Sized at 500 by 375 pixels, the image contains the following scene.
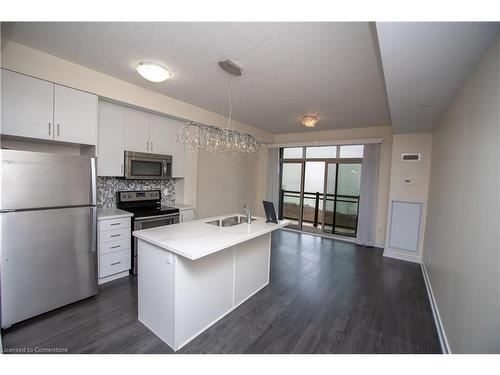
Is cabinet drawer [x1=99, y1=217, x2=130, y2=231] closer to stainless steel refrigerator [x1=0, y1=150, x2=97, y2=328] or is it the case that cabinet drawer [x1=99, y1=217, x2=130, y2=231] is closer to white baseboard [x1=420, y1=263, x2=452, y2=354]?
stainless steel refrigerator [x1=0, y1=150, x2=97, y2=328]

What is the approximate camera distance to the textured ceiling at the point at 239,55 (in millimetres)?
1793

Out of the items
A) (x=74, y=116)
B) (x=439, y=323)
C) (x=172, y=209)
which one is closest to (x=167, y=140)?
(x=172, y=209)

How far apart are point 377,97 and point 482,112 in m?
1.68

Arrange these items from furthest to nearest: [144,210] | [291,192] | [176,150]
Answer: [291,192], [176,150], [144,210]

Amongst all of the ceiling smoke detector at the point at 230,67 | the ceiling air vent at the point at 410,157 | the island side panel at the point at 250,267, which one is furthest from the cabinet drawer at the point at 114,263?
the ceiling air vent at the point at 410,157

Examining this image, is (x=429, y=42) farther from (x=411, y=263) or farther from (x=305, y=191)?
(x=305, y=191)

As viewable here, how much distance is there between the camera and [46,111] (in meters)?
2.26

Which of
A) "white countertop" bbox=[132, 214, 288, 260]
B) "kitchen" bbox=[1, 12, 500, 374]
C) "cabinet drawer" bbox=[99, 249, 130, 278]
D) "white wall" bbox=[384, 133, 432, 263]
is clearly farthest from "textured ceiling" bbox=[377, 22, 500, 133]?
"cabinet drawer" bbox=[99, 249, 130, 278]

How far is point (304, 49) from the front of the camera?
6.58 ft

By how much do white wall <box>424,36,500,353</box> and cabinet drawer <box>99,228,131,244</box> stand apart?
Result: 3454mm

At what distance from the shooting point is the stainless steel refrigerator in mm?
1883

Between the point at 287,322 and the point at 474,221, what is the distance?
1.76 m

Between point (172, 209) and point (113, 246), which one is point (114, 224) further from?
point (172, 209)

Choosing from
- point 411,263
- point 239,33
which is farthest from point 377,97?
point 411,263
